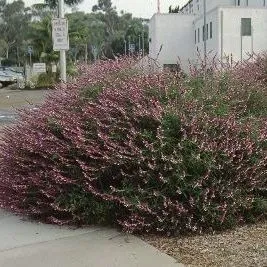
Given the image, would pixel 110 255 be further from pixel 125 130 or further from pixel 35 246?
pixel 125 130

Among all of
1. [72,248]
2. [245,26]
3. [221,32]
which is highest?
[245,26]

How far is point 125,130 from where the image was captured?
5719 mm

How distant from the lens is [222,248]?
5000mm

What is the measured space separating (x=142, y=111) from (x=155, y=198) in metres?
0.84

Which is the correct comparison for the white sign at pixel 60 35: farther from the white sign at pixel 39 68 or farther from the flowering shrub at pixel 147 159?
the white sign at pixel 39 68

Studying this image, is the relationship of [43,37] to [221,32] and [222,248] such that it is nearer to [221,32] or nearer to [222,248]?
[221,32]

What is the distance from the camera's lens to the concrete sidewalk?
15.6 ft

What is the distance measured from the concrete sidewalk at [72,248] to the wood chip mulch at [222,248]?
0.49 ft

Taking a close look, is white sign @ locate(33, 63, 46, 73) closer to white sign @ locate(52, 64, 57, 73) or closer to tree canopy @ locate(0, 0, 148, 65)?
white sign @ locate(52, 64, 57, 73)

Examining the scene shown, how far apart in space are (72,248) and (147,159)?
1.06 metres

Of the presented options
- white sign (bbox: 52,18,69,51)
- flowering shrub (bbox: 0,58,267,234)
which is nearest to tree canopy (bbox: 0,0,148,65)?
white sign (bbox: 52,18,69,51)

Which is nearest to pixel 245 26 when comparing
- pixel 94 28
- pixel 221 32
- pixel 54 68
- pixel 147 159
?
pixel 221 32

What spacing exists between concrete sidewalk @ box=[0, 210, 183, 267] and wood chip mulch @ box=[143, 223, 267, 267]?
0.15m

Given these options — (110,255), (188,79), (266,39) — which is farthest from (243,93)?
(266,39)
